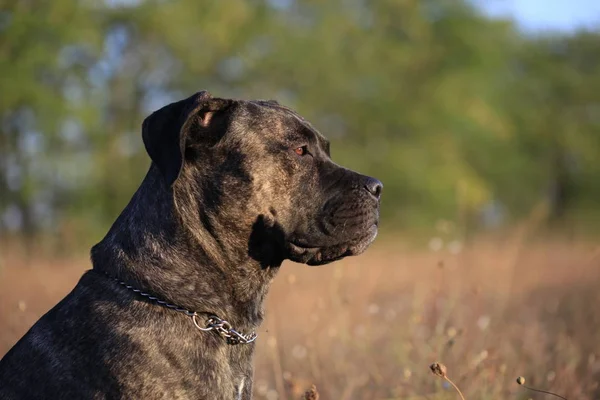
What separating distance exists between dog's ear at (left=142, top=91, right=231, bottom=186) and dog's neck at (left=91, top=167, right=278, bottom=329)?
175mm

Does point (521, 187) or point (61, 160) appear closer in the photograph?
point (61, 160)

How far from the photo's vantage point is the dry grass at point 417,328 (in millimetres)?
4855

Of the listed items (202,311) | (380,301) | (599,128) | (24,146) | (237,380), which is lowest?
(24,146)

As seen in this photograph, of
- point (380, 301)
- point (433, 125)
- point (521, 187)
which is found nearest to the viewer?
point (380, 301)

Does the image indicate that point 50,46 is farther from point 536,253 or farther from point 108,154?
point 536,253

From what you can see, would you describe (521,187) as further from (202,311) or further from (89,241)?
(202,311)

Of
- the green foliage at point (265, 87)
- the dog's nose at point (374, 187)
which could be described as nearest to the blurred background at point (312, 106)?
the green foliage at point (265, 87)

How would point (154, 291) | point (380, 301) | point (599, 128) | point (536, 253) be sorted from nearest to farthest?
1. point (154, 291)
2. point (380, 301)
3. point (536, 253)
4. point (599, 128)

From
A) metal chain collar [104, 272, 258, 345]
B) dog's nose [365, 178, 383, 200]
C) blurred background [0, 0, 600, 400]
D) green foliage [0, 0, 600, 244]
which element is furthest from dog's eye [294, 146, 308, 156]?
green foliage [0, 0, 600, 244]

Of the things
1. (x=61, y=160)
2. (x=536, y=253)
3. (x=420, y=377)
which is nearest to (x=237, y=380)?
(x=420, y=377)

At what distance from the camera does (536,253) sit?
42.7 ft

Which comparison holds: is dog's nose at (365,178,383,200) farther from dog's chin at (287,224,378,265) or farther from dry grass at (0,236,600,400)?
dry grass at (0,236,600,400)

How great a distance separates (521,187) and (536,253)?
76.1 feet

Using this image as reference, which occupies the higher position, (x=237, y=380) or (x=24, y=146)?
(x=237, y=380)
